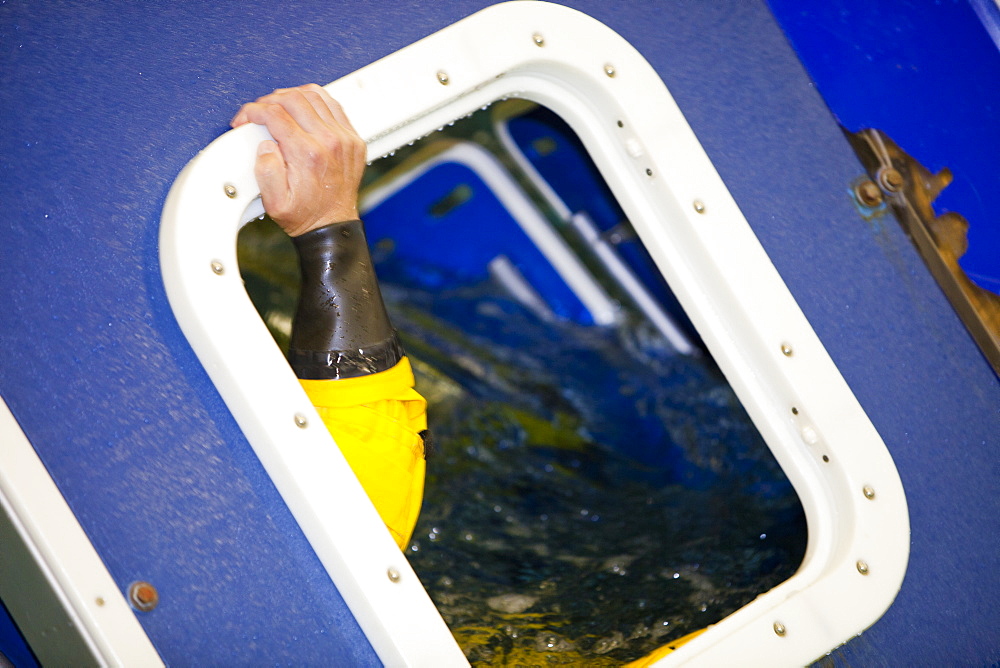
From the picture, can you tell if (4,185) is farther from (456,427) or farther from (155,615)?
(456,427)

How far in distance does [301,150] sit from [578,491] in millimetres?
1223

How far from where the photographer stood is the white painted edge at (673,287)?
818 mm

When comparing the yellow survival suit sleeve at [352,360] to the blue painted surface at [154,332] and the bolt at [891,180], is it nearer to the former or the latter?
the blue painted surface at [154,332]

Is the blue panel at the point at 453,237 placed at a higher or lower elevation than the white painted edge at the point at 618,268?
higher

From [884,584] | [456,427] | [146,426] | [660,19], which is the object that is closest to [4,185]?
[146,426]

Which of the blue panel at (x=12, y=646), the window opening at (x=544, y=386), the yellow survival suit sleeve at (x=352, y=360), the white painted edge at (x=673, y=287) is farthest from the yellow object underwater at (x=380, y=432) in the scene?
the window opening at (x=544, y=386)

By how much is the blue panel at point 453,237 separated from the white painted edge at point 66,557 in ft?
4.41

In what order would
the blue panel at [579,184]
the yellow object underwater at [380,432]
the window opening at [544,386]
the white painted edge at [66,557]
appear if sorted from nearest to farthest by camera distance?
the white painted edge at [66,557] → the yellow object underwater at [380,432] → the window opening at [544,386] → the blue panel at [579,184]

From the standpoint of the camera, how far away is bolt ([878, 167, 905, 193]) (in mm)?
1162

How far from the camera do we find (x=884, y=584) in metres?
1.01

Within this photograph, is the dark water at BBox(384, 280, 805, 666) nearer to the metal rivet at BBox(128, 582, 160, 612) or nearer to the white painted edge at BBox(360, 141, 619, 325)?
the white painted edge at BBox(360, 141, 619, 325)

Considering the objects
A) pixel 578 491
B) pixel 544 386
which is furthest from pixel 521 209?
pixel 578 491

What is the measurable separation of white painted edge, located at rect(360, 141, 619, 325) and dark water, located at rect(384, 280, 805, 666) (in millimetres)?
83

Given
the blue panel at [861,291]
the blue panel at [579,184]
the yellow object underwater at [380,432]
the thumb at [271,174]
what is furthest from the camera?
the blue panel at [579,184]
